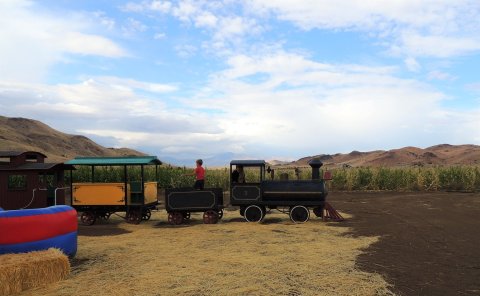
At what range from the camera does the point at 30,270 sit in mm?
8055

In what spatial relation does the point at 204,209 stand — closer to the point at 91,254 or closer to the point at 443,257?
the point at 91,254

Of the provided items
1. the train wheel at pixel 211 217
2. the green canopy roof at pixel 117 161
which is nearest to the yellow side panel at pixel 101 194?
the green canopy roof at pixel 117 161

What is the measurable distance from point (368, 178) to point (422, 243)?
2125 cm

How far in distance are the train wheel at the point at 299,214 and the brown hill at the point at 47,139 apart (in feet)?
253

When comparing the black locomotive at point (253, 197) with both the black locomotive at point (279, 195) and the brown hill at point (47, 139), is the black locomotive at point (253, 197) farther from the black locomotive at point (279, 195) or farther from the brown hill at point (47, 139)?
the brown hill at point (47, 139)

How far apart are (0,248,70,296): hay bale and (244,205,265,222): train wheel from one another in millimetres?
9404

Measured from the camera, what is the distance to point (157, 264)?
9.79m

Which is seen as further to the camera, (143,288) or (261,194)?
(261,194)

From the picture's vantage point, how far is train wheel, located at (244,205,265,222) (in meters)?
17.3

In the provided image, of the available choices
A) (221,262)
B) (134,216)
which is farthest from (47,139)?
(221,262)

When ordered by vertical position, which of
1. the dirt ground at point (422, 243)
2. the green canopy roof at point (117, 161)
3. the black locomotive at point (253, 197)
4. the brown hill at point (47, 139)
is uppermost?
the brown hill at point (47, 139)

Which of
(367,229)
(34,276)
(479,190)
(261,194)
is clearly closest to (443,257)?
(367,229)

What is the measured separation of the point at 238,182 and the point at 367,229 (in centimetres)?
537

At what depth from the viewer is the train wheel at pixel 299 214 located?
17219mm
